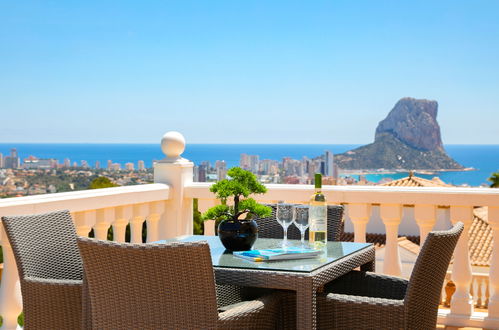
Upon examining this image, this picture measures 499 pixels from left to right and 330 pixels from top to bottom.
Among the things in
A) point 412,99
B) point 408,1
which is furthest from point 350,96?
point 408,1

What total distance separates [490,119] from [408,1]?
1109cm

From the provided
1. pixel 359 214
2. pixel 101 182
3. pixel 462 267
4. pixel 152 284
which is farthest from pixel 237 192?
pixel 101 182

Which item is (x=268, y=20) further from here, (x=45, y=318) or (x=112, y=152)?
(x=45, y=318)

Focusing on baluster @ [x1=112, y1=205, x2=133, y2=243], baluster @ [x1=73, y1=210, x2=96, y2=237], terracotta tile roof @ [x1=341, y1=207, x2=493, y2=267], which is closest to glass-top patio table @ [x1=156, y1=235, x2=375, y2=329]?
baluster @ [x1=73, y1=210, x2=96, y2=237]

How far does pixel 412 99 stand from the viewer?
50312 millimetres

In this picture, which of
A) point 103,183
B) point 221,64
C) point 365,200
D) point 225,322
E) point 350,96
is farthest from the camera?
point 350,96

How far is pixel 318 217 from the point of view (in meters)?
2.79

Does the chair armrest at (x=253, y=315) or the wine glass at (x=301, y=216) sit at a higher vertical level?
A: the wine glass at (x=301, y=216)

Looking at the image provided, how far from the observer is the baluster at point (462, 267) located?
13.2 feet

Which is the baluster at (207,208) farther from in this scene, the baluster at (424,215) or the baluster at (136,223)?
the baluster at (424,215)

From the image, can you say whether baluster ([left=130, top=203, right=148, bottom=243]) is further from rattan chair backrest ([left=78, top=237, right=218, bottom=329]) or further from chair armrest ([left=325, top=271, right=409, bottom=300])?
rattan chair backrest ([left=78, top=237, right=218, bottom=329])

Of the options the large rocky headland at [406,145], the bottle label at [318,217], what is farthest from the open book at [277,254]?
the large rocky headland at [406,145]

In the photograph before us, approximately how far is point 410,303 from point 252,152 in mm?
38815

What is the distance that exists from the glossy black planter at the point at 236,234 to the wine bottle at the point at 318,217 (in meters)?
0.27
